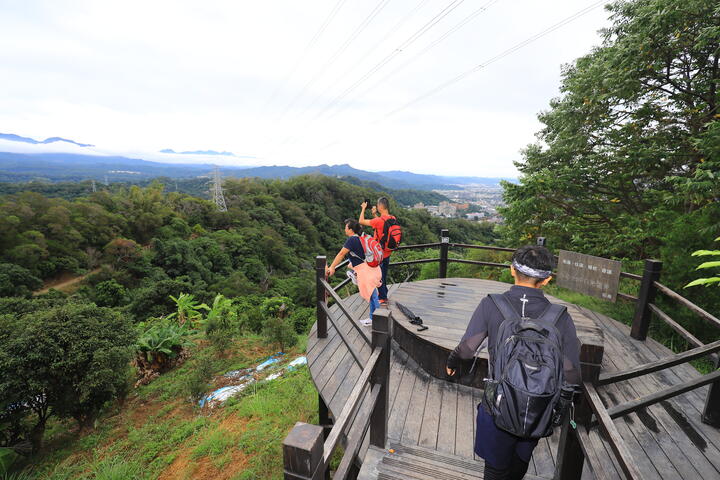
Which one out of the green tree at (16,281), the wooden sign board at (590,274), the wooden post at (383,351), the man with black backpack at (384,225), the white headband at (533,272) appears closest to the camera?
the white headband at (533,272)

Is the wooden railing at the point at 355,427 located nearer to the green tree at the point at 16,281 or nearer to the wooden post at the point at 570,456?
the wooden post at the point at 570,456

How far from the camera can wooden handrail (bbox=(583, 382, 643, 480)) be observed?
45.6 inches

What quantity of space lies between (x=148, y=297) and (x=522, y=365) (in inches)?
958

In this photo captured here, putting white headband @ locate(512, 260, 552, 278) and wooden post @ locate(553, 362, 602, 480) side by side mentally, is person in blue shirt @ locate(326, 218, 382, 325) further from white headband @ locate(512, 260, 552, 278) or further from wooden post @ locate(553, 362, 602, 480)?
wooden post @ locate(553, 362, 602, 480)

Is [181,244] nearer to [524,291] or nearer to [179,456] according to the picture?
[179,456]

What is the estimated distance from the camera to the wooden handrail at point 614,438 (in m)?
1.16

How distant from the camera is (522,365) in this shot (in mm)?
1409

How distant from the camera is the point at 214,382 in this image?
21.7 ft

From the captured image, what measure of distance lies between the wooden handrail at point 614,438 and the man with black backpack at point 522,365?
73mm

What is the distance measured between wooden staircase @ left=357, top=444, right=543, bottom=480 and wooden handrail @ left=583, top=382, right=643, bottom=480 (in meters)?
1.03

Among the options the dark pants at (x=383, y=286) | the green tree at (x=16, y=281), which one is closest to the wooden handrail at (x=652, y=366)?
the dark pants at (x=383, y=286)

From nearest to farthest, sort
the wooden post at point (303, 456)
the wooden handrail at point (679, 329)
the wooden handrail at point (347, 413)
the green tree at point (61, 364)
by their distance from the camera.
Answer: the wooden post at point (303, 456)
the wooden handrail at point (347, 413)
the wooden handrail at point (679, 329)
the green tree at point (61, 364)

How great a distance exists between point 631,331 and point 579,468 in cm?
365

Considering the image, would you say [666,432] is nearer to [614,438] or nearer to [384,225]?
[614,438]
